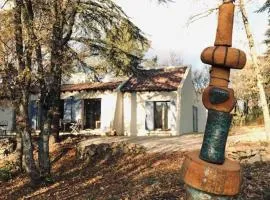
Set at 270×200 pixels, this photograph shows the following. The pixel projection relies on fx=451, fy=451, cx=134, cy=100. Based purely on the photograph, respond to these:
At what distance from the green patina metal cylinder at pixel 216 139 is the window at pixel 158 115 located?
28.2 metres

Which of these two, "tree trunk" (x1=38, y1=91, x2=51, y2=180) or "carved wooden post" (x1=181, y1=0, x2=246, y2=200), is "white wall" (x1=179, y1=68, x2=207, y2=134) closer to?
"tree trunk" (x1=38, y1=91, x2=51, y2=180)

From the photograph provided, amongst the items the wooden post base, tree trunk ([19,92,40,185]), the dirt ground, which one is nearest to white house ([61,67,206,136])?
the dirt ground

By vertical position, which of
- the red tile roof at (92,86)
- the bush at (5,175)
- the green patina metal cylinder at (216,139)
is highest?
the red tile roof at (92,86)

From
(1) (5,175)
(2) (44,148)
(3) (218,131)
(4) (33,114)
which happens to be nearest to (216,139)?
(3) (218,131)

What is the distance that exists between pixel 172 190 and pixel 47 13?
808 centimetres

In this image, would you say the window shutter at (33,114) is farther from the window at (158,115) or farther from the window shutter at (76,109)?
the window at (158,115)

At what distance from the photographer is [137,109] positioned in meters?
31.2

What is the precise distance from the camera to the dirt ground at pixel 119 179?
9.56 meters

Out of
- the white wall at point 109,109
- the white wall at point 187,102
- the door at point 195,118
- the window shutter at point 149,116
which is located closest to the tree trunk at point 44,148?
the white wall at point 109,109

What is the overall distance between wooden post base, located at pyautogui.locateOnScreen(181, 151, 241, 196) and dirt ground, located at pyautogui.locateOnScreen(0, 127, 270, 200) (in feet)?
19.2

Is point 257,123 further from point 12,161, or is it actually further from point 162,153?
point 12,161

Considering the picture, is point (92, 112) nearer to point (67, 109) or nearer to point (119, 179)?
point (67, 109)

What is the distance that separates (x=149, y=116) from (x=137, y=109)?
110 centimetres

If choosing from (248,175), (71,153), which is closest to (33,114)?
(71,153)
